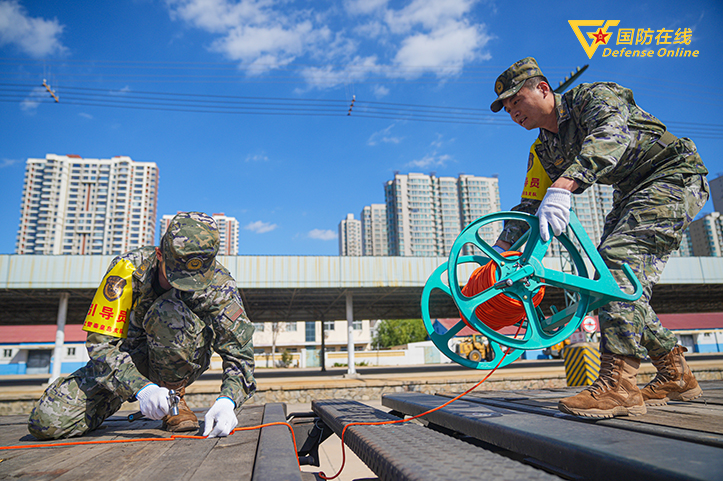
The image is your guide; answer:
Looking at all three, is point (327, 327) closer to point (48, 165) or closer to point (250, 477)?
point (250, 477)

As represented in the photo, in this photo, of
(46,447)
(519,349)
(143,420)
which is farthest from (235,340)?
(519,349)

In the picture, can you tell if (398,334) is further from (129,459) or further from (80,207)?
(80,207)

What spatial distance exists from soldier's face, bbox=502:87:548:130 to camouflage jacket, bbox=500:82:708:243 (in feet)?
0.35

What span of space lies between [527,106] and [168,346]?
7.96ft

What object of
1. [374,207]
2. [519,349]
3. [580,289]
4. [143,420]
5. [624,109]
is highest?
[374,207]

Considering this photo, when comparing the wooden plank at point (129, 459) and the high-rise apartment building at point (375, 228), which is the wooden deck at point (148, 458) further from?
the high-rise apartment building at point (375, 228)

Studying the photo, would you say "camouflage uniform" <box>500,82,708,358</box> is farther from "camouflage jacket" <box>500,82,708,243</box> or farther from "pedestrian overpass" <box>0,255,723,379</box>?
"pedestrian overpass" <box>0,255,723,379</box>

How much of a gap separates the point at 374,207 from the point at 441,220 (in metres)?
20.6

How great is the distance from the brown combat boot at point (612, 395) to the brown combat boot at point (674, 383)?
61 cm

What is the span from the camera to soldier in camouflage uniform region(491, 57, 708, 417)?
6.08 ft

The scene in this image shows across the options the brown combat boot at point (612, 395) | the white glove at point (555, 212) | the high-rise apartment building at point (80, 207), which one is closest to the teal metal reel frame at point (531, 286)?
the white glove at point (555, 212)

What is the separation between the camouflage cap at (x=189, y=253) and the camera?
2176 millimetres

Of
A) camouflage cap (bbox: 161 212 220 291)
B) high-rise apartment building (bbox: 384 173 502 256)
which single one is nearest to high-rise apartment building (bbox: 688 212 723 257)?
high-rise apartment building (bbox: 384 173 502 256)

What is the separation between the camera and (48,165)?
Answer: 81.9 meters
